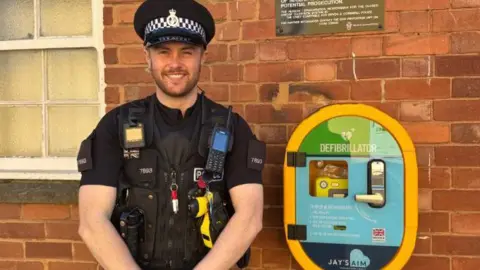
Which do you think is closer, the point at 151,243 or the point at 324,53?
the point at 151,243

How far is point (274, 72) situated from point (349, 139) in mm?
599

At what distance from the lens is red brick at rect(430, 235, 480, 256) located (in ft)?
8.18

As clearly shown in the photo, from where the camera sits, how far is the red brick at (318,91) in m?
2.60

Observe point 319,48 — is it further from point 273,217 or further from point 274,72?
point 273,217

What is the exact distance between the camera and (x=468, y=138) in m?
2.48

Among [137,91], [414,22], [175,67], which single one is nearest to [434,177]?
[414,22]

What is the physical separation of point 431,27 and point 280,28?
0.77m

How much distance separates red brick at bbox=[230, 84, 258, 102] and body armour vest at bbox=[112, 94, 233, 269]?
759 mm

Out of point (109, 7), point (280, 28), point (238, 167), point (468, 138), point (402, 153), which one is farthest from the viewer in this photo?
point (109, 7)

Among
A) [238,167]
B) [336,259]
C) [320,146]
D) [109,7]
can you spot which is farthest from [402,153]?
[109,7]

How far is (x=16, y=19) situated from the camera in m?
3.17

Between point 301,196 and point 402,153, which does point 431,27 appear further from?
point 301,196

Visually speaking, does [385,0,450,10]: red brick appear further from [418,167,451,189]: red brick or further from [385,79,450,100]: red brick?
[418,167,451,189]: red brick

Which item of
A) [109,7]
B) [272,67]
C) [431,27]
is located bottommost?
[272,67]
